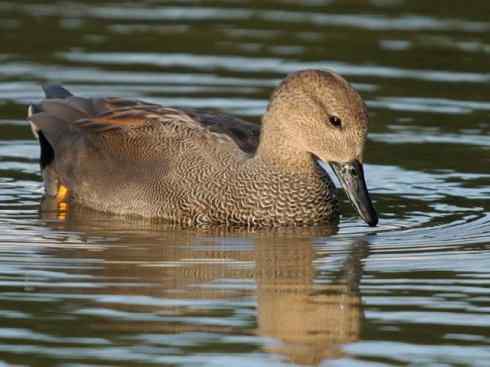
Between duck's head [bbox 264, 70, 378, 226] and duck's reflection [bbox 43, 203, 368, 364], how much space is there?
1.50ft

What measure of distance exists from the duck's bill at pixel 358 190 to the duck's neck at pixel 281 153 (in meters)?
0.56

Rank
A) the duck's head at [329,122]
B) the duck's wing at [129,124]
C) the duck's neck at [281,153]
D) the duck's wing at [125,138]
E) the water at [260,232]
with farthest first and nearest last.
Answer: the duck's wing at [129,124]
the duck's wing at [125,138]
the duck's neck at [281,153]
the duck's head at [329,122]
the water at [260,232]

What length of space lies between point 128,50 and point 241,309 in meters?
9.31

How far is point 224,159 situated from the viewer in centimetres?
1246

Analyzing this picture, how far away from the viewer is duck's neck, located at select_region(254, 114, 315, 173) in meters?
12.2

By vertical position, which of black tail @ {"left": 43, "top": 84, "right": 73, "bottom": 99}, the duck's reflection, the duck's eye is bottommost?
the duck's reflection

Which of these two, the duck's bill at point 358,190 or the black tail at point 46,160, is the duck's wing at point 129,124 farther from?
the duck's bill at point 358,190

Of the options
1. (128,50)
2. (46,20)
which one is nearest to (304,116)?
(128,50)

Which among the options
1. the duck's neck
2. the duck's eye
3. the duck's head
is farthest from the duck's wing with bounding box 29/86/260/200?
the duck's eye

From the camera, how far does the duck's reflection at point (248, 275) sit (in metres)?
8.96

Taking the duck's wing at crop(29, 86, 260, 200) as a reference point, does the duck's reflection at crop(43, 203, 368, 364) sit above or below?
below

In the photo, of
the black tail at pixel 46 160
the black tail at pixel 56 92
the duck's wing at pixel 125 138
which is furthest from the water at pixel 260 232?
the black tail at pixel 56 92

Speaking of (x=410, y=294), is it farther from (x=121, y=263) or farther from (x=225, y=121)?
(x=225, y=121)

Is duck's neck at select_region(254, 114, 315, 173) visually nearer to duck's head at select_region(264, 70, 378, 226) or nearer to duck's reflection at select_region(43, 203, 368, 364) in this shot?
duck's head at select_region(264, 70, 378, 226)
